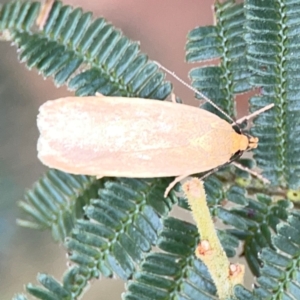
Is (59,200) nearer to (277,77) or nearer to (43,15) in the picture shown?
(43,15)

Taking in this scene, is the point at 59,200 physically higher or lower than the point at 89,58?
lower

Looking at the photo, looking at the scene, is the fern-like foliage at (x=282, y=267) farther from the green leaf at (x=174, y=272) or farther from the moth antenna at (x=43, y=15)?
the moth antenna at (x=43, y=15)

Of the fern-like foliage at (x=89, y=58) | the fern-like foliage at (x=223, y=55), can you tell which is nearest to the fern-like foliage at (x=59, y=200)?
the fern-like foliage at (x=89, y=58)

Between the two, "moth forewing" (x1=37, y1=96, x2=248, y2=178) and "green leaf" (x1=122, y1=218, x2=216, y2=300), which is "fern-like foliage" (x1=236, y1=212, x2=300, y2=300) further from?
"moth forewing" (x1=37, y1=96, x2=248, y2=178)

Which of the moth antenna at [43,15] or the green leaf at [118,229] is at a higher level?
the moth antenna at [43,15]

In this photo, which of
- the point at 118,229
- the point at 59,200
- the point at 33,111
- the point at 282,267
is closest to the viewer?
the point at 282,267

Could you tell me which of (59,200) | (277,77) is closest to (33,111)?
(59,200)

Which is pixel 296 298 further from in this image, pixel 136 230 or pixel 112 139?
pixel 112 139

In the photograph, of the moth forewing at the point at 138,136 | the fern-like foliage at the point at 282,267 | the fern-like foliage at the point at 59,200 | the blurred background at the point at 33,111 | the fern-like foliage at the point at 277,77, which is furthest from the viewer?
the blurred background at the point at 33,111

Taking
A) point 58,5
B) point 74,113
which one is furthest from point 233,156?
point 58,5

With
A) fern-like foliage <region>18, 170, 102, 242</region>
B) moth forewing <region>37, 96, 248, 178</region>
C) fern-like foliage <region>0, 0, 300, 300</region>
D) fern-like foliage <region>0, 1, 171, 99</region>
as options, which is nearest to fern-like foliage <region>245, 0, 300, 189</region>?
fern-like foliage <region>0, 0, 300, 300</region>
